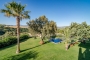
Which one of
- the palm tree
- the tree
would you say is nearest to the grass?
the tree

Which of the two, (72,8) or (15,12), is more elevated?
(72,8)

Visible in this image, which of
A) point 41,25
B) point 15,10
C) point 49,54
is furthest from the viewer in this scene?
point 41,25

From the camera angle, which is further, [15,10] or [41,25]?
[41,25]

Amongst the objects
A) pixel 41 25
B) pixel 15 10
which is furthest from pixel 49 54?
pixel 15 10

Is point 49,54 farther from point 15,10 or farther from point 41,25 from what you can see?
point 15,10

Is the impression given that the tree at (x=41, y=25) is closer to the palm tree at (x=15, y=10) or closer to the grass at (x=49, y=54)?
the grass at (x=49, y=54)

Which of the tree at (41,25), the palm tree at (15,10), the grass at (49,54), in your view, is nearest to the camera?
the grass at (49,54)

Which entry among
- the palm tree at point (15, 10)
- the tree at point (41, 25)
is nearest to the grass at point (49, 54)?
the tree at point (41, 25)

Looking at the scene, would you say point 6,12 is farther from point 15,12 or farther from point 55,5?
point 55,5

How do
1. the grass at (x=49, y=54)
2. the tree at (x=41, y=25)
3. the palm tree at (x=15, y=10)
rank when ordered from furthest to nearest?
the tree at (x=41, y=25) < the palm tree at (x=15, y=10) < the grass at (x=49, y=54)

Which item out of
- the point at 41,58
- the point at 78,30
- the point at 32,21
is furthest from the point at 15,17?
the point at 78,30

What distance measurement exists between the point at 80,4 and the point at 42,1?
13.1 metres

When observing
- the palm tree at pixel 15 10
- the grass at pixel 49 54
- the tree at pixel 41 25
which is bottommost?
the grass at pixel 49 54

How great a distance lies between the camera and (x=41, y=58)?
457 inches
